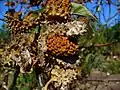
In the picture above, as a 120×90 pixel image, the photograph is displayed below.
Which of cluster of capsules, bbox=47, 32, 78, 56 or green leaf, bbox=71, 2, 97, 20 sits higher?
green leaf, bbox=71, 2, 97, 20

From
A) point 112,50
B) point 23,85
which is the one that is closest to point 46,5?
point 23,85

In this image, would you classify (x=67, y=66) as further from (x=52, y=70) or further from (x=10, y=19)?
(x=10, y=19)

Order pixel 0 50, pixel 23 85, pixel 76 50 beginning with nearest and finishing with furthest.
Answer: pixel 76 50
pixel 0 50
pixel 23 85

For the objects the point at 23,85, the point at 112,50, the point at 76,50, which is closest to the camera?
the point at 76,50

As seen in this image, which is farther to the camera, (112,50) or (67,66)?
(112,50)

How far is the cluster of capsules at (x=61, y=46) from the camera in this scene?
61 centimetres

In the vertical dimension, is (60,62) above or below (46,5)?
below

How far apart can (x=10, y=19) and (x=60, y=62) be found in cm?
14

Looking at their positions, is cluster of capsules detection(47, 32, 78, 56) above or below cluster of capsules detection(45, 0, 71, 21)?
below

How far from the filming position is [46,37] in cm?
64

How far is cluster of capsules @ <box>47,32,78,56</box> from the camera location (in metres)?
0.61

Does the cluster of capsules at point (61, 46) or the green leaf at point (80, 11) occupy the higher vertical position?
the green leaf at point (80, 11)

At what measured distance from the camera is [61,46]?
24.0 inches

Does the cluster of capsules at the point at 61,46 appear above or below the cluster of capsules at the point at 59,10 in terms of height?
below
